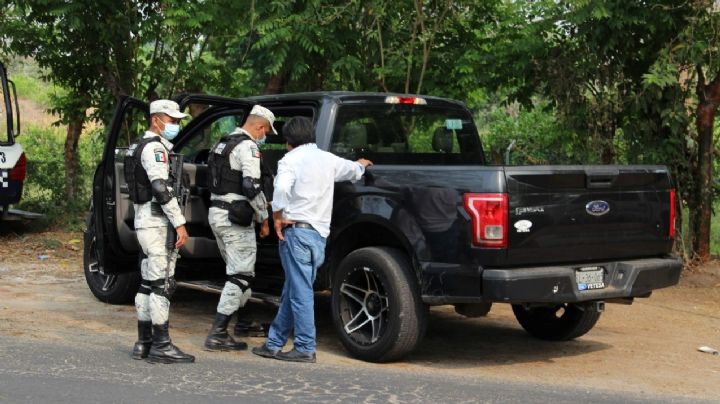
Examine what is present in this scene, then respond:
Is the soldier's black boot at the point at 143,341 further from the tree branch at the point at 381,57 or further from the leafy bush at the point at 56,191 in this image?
the leafy bush at the point at 56,191

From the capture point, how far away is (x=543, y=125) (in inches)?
488

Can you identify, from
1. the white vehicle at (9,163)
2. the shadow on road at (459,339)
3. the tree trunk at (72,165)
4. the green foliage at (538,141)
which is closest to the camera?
the shadow on road at (459,339)

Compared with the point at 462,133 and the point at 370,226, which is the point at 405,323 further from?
the point at 462,133

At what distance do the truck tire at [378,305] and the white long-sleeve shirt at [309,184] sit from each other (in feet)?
1.27

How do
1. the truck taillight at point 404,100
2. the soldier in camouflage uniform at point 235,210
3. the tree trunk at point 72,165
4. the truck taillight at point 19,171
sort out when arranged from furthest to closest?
the tree trunk at point 72,165
the truck taillight at point 19,171
the truck taillight at point 404,100
the soldier in camouflage uniform at point 235,210

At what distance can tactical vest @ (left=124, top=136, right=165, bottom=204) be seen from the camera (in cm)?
672

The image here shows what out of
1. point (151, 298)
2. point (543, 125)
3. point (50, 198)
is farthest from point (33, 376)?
point (50, 198)

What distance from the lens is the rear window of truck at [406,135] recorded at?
7.64m

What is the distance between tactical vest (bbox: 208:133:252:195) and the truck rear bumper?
6.42 ft

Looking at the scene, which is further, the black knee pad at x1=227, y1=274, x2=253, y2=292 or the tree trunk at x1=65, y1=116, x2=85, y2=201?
the tree trunk at x1=65, y1=116, x2=85, y2=201

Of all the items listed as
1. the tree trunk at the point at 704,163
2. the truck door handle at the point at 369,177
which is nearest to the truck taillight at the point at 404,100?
the truck door handle at the point at 369,177

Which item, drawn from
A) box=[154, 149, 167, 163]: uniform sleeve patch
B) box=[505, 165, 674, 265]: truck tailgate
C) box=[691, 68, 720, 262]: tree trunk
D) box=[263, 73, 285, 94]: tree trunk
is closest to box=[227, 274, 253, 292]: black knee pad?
box=[154, 149, 167, 163]: uniform sleeve patch

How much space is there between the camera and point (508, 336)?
825cm

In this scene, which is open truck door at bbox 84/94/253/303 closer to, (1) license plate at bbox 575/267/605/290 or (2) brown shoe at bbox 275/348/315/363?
(2) brown shoe at bbox 275/348/315/363
